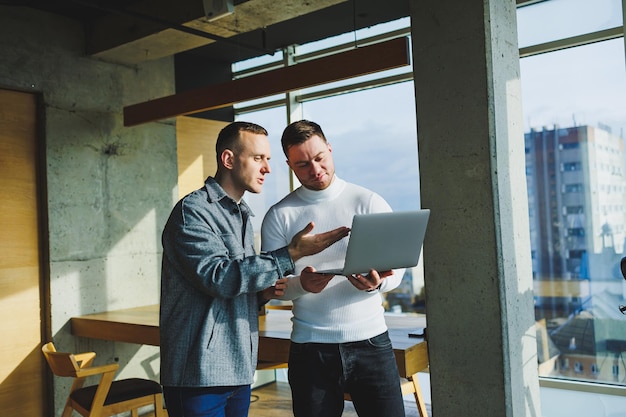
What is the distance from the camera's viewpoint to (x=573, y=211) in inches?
184

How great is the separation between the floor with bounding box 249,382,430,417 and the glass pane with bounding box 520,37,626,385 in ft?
3.65

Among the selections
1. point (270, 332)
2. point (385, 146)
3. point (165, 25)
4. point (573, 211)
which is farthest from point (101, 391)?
point (573, 211)

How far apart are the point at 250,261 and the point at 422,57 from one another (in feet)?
4.85

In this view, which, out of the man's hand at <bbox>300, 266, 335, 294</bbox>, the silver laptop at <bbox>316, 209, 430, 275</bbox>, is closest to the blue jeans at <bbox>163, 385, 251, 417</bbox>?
the man's hand at <bbox>300, 266, 335, 294</bbox>

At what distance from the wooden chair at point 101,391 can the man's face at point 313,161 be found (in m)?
2.02

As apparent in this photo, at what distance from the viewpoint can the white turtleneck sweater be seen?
2.19m

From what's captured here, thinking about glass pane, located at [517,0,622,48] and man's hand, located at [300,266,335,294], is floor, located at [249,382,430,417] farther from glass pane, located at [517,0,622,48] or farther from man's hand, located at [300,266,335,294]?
man's hand, located at [300,266,335,294]

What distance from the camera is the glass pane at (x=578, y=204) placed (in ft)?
14.7

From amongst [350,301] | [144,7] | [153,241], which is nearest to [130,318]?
[153,241]

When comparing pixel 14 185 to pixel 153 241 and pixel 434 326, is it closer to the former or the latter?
pixel 153 241

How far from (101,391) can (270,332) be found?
3.44 ft

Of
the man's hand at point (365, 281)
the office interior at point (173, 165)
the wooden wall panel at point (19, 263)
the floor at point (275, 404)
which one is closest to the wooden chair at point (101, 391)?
the wooden wall panel at point (19, 263)

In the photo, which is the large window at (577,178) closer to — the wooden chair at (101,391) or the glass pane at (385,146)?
the glass pane at (385,146)

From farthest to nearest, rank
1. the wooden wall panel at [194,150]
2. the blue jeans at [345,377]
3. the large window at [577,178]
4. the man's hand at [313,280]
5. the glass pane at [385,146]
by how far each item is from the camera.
A: the wooden wall panel at [194,150] → the glass pane at [385,146] → the large window at [577,178] → the blue jeans at [345,377] → the man's hand at [313,280]
